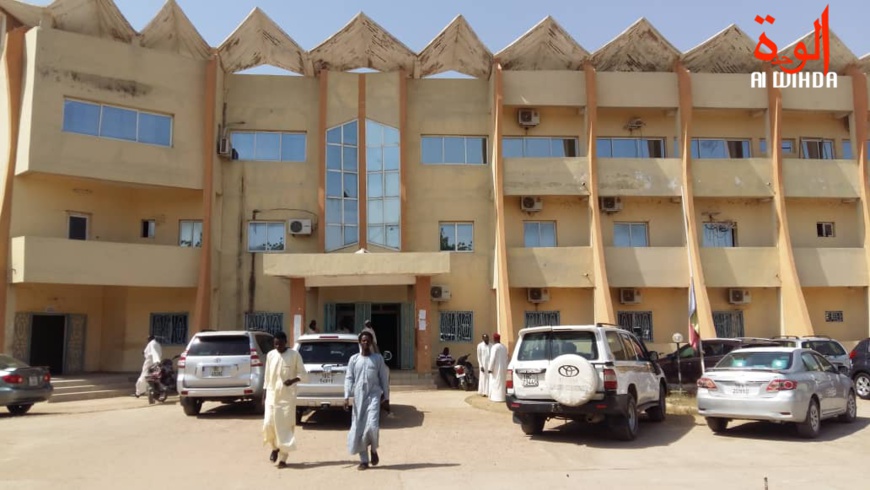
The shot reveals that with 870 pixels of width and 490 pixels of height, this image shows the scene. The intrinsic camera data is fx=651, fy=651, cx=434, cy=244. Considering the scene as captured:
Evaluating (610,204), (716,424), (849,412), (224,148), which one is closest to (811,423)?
(716,424)

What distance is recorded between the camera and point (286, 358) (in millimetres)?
8766

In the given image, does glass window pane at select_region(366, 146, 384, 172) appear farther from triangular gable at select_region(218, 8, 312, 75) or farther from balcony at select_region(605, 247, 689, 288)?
balcony at select_region(605, 247, 689, 288)

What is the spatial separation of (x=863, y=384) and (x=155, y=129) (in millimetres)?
21510

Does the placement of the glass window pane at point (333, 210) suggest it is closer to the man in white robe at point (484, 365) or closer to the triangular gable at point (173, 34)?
the triangular gable at point (173, 34)

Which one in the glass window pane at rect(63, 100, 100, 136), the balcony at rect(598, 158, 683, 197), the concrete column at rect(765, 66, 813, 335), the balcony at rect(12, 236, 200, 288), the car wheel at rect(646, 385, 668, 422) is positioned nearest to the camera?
the car wheel at rect(646, 385, 668, 422)

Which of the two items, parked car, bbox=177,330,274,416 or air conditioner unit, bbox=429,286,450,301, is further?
air conditioner unit, bbox=429,286,450,301

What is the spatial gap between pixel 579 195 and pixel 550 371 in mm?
13351

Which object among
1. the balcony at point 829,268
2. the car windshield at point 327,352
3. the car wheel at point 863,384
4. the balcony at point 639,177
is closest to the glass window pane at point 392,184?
the balcony at point 639,177

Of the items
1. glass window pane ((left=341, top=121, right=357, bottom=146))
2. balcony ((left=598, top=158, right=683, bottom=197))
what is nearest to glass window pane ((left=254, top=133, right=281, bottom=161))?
glass window pane ((left=341, top=121, right=357, bottom=146))

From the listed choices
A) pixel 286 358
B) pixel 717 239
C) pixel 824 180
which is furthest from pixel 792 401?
pixel 824 180

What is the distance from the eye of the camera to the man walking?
8.22 metres

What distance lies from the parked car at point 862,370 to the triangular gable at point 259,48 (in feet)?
61.6

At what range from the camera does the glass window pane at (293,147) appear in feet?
75.0

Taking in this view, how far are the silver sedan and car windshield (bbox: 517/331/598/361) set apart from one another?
7.34 ft
